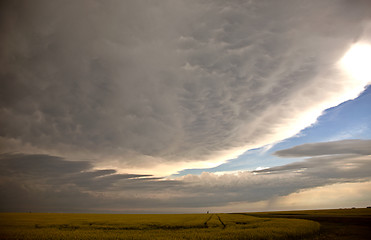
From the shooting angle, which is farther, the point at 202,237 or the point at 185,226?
the point at 185,226

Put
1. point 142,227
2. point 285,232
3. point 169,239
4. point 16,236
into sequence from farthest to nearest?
point 142,227 → point 285,232 → point 16,236 → point 169,239

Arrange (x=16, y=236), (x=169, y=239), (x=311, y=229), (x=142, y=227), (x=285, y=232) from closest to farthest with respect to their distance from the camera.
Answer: (x=169, y=239) → (x=16, y=236) → (x=285, y=232) → (x=311, y=229) → (x=142, y=227)

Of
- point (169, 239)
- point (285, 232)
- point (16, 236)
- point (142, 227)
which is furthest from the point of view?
point (142, 227)

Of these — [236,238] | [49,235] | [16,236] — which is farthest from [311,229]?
[16,236]

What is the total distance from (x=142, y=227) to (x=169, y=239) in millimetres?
17238

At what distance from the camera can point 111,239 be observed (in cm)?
2886

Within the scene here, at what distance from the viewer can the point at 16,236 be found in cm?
3009

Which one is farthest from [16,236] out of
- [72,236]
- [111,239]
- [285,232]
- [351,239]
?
[351,239]

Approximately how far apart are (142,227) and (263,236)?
80.6 ft

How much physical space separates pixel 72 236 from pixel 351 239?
133 feet

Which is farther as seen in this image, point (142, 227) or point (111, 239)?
point (142, 227)

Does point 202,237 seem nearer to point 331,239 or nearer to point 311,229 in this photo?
point 331,239

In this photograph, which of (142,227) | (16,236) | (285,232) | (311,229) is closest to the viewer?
(16,236)

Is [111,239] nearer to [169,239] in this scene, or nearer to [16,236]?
[169,239]
